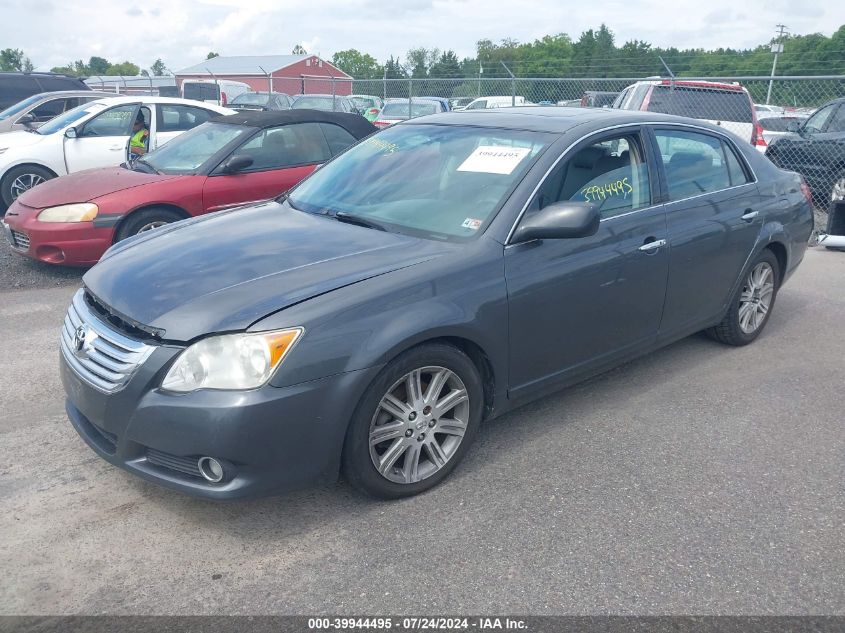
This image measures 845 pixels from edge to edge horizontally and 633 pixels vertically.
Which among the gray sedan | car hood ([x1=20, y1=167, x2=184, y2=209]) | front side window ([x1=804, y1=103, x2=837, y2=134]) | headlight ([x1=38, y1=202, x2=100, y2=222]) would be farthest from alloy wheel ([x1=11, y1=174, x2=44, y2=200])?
front side window ([x1=804, y1=103, x2=837, y2=134])

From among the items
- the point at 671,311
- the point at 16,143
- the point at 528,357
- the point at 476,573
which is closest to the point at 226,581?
the point at 476,573

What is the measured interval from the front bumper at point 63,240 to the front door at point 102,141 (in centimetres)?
322

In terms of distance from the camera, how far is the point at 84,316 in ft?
11.1

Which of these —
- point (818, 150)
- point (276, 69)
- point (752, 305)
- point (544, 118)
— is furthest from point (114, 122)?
point (276, 69)

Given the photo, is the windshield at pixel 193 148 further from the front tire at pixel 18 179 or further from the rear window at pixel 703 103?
the rear window at pixel 703 103

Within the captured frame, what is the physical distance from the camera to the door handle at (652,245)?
13.8 ft

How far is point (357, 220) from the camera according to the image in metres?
3.98

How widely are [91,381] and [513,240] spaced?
6.36ft

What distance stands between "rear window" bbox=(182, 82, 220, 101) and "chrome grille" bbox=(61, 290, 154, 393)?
2466 cm

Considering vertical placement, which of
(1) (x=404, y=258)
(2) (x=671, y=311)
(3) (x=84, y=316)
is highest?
(1) (x=404, y=258)

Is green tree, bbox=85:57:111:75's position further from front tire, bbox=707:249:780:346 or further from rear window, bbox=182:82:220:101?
front tire, bbox=707:249:780:346

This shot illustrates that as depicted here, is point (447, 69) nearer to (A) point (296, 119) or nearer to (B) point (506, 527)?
(A) point (296, 119)

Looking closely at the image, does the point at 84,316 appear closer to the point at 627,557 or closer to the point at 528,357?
the point at 528,357

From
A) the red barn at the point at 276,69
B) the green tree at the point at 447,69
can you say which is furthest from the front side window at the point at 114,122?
the red barn at the point at 276,69
